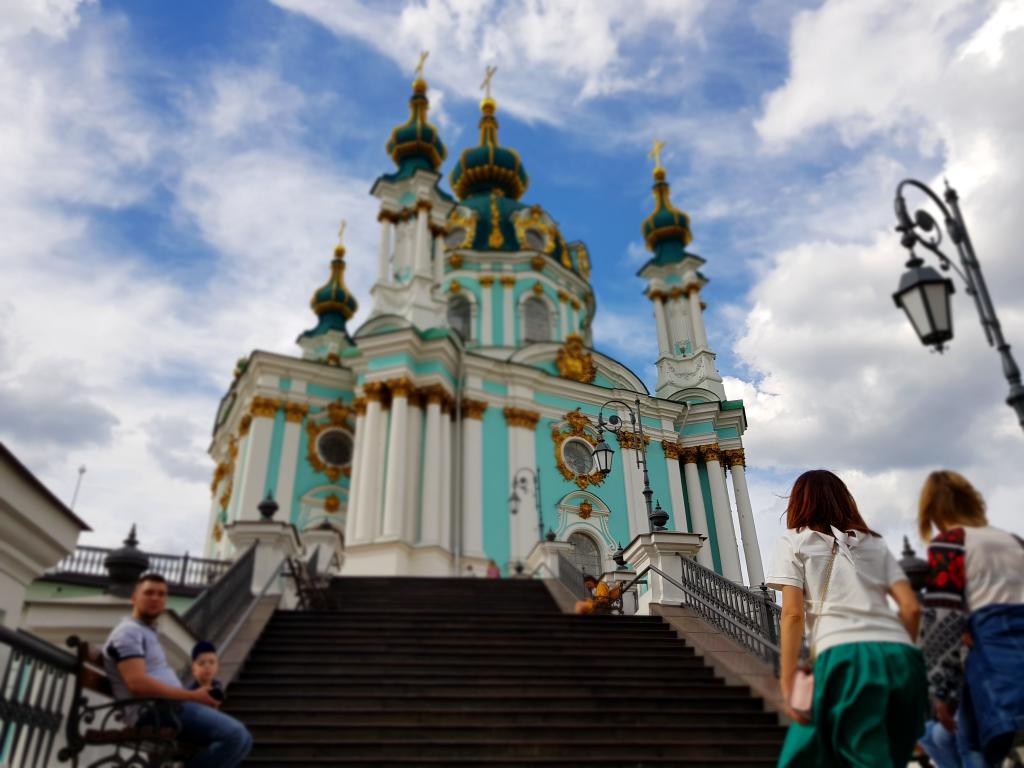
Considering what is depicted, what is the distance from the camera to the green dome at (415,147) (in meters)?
31.7

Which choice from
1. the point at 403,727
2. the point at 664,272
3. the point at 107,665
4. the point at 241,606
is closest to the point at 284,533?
the point at 241,606

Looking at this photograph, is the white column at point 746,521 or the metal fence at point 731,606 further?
the white column at point 746,521

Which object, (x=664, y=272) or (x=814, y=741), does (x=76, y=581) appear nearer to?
(x=814, y=741)

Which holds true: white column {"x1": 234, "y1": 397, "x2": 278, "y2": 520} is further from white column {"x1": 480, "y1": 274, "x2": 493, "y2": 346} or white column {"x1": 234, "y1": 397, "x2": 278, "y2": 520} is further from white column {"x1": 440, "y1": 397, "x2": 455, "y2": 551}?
white column {"x1": 480, "y1": 274, "x2": 493, "y2": 346}

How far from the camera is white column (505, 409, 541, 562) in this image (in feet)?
82.7

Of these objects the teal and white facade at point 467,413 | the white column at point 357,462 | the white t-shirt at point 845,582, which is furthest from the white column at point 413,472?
the white t-shirt at point 845,582

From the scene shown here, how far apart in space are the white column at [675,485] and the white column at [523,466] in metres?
6.02

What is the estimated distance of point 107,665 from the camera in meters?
4.28

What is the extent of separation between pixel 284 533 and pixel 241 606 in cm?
191

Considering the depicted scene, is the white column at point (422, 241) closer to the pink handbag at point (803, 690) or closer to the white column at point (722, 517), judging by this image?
the white column at point (722, 517)

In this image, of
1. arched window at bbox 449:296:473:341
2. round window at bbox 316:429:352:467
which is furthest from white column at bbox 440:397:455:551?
arched window at bbox 449:296:473:341

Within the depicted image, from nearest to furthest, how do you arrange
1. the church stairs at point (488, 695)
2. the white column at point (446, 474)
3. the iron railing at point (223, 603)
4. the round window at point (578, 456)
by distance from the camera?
the church stairs at point (488, 695) < the iron railing at point (223, 603) < the white column at point (446, 474) < the round window at point (578, 456)

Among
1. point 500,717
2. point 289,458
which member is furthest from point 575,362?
point 500,717

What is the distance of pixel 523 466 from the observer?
1057 inches
